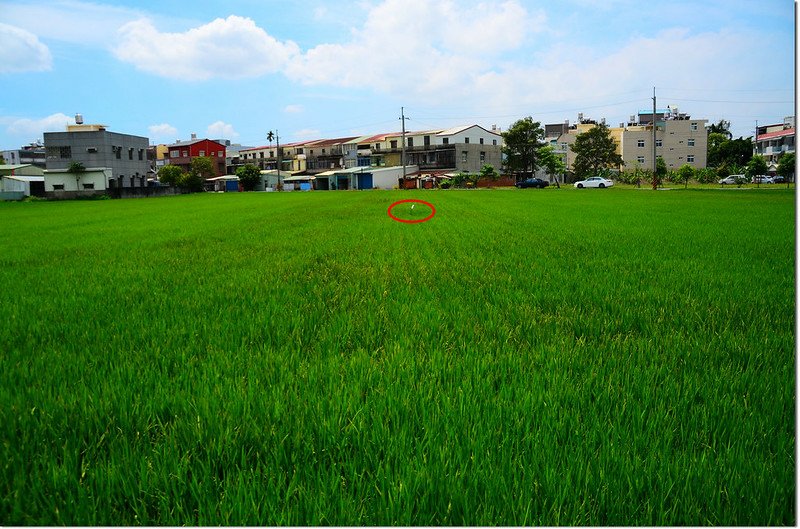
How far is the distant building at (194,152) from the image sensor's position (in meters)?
82.6

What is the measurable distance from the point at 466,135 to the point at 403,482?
249ft

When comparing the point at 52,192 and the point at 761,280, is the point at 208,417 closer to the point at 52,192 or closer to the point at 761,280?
the point at 761,280

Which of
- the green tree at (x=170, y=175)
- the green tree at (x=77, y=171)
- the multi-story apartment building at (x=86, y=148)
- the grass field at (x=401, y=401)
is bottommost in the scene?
the grass field at (x=401, y=401)

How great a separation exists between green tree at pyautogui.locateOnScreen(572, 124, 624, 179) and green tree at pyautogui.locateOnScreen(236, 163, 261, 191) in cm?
3830

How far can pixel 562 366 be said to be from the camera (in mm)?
2984

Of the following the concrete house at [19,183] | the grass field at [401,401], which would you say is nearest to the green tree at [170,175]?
the concrete house at [19,183]

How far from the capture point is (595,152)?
60.8 meters

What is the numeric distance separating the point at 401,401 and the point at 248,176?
229 ft

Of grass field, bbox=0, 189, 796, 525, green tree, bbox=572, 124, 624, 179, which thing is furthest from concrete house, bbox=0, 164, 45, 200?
green tree, bbox=572, 124, 624, 179

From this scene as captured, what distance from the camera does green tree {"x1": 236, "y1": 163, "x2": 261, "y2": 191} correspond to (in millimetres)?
68250

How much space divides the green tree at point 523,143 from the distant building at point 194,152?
1797 inches

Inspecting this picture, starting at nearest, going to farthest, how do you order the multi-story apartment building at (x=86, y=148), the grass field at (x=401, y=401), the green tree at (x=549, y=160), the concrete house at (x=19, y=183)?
1. the grass field at (x=401, y=401)
2. the concrete house at (x=19, y=183)
3. the multi-story apartment building at (x=86, y=148)
4. the green tree at (x=549, y=160)

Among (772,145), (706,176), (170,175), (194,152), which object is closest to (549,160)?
(706,176)

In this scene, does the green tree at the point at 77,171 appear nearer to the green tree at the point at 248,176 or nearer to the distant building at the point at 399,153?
the green tree at the point at 248,176
